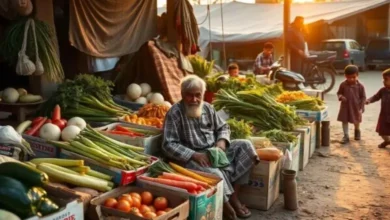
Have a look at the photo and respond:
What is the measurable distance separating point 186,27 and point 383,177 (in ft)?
13.5

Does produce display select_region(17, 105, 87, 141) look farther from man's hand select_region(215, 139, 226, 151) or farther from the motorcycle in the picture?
the motorcycle

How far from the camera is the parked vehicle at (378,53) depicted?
74.8 ft

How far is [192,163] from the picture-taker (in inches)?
167

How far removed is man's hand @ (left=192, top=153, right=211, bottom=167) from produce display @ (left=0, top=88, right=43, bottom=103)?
106 inches

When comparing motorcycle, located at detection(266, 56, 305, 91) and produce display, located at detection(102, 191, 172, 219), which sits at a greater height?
motorcycle, located at detection(266, 56, 305, 91)

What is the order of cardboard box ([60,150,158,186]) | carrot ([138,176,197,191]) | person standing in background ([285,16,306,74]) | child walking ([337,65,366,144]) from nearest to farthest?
carrot ([138,176,197,191]), cardboard box ([60,150,158,186]), child walking ([337,65,366,144]), person standing in background ([285,16,306,74])

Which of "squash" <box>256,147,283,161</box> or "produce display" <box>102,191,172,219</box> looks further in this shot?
"squash" <box>256,147,283,161</box>

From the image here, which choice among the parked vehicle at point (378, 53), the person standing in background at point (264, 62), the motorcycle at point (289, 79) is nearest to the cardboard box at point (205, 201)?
the motorcycle at point (289, 79)

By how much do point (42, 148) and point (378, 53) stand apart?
22047 millimetres

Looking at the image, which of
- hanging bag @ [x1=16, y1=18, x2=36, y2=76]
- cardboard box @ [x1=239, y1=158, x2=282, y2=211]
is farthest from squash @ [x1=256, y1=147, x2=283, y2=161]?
hanging bag @ [x1=16, y1=18, x2=36, y2=76]

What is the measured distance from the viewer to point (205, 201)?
12.1 ft

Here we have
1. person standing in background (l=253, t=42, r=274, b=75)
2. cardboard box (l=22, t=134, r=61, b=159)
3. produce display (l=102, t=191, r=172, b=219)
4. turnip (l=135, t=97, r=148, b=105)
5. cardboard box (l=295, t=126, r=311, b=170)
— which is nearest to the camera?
produce display (l=102, t=191, r=172, b=219)

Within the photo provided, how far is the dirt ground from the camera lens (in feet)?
15.3

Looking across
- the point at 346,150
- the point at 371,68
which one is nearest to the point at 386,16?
the point at 371,68
